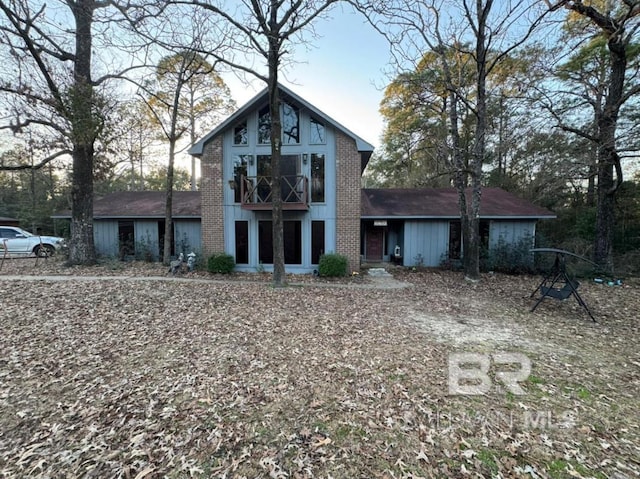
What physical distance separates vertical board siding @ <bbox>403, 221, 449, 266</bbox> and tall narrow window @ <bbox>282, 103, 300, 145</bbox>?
646 centimetres

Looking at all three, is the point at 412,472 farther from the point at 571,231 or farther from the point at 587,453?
the point at 571,231

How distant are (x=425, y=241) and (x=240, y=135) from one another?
943cm

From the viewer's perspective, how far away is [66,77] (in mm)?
10391

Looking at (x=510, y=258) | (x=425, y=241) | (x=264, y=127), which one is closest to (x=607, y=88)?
(x=510, y=258)

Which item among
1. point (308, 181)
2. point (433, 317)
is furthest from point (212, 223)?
point (433, 317)

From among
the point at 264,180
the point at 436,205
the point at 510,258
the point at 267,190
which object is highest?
the point at 264,180

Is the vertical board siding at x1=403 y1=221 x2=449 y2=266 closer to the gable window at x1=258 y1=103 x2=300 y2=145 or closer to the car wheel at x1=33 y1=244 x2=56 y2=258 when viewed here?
the gable window at x1=258 y1=103 x2=300 y2=145

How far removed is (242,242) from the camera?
37.3 feet

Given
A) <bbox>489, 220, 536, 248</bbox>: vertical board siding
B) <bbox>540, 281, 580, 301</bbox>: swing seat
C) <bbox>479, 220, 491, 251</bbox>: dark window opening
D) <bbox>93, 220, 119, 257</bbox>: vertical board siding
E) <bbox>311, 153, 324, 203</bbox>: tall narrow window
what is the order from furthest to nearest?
1. <bbox>93, 220, 119, 257</bbox>: vertical board siding
2. <bbox>479, 220, 491, 251</bbox>: dark window opening
3. <bbox>489, 220, 536, 248</bbox>: vertical board siding
4. <bbox>311, 153, 324, 203</bbox>: tall narrow window
5. <bbox>540, 281, 580, 301</bbox>: swing seat

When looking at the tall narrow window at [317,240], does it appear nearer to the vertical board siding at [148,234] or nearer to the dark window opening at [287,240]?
the dark window opening at [287,240]

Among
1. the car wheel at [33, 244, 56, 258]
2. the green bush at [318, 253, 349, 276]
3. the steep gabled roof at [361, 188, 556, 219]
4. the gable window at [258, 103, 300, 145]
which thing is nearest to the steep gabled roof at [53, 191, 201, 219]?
the car wheel at [33, 244, 56, 258]

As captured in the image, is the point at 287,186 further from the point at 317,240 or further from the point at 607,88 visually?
the point at 607,88

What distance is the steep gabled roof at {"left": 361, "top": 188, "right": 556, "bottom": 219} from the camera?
1233 cm

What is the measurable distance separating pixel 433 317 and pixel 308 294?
3.43 m
